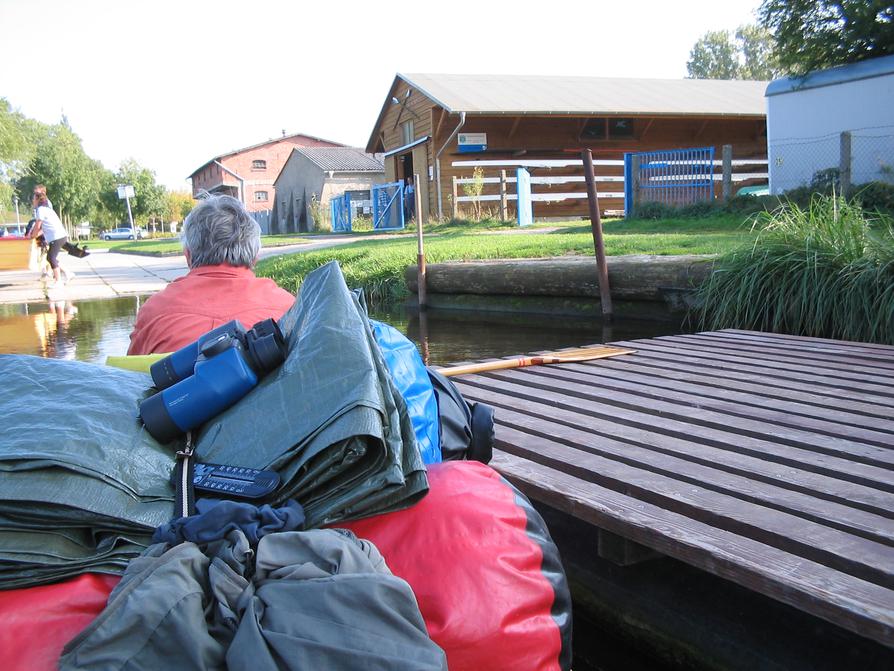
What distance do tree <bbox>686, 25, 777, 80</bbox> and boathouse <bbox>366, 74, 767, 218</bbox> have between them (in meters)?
46.6

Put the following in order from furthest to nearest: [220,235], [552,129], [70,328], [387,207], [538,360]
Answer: [387,207] → [552,129] → [70,328] → [538,360] → [220,235]

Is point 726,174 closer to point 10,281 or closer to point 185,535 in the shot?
point 10,281

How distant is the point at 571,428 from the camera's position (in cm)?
308

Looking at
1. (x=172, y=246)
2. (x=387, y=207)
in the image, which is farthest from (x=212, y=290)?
(x=172, y=246)

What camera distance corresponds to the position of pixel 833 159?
1350 cm

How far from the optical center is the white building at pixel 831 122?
13148 millimetres

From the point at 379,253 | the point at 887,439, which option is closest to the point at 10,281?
the point at 379,253

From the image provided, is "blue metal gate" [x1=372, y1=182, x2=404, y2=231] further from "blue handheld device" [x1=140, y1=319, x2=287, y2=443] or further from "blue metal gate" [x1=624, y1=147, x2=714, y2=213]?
"blue handheld device" [x1=140, y1=319, x2=287, y2=443]

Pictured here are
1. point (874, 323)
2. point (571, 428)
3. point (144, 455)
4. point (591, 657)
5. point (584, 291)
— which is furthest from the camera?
point (584, 291)

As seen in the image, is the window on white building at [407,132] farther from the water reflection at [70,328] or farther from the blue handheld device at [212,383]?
the blue handheld device at [212,383]

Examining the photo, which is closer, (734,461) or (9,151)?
(734,461)

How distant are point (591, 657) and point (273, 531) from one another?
4.67 feet

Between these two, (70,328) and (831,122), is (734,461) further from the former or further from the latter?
(831,122)

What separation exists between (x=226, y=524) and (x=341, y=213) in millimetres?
30077
